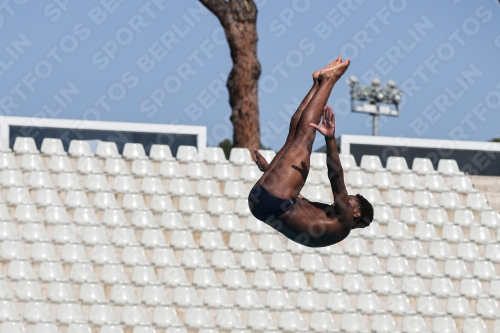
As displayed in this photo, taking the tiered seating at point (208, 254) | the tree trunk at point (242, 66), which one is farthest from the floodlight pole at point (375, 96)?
the tiered seating at point (208, 254)

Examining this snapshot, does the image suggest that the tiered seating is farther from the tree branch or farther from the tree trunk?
the tree branch

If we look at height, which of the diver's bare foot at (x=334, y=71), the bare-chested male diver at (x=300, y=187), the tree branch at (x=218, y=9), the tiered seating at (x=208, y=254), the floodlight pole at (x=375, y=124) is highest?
the diver's bare foot at (x=334, y=71)

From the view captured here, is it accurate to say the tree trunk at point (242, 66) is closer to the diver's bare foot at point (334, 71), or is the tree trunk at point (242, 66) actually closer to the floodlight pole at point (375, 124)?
the diver's bare foot at point (334, 71)

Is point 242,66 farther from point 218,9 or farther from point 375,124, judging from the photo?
point 375,124

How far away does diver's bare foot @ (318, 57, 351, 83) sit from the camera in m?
5.61

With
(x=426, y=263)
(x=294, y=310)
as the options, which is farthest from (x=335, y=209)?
(x=426, y=263)

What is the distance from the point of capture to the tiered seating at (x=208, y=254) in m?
10.6

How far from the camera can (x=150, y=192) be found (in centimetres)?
1142

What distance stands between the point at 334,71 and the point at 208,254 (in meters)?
5.94

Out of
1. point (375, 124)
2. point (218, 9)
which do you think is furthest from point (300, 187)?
point (375, 124)

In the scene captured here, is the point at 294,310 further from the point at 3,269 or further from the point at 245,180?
the point at 3,269

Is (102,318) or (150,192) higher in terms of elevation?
(150,192)

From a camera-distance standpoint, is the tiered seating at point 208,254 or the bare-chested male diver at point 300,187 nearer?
the bare-chested male diver at point 300,187

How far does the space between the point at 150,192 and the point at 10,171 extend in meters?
1.81
